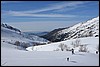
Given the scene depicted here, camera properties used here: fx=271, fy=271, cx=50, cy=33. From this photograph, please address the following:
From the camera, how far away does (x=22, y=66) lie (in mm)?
12062

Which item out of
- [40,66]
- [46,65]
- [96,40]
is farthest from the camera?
[96,40]

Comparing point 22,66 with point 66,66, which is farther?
→ point 66,66

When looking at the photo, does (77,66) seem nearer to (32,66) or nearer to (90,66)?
(90,66)

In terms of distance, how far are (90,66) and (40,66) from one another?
9.01 feet

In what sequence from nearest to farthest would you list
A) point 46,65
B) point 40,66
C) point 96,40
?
point 40,66 < point 46,65 < point 96,40

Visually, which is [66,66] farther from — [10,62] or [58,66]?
[10,62]

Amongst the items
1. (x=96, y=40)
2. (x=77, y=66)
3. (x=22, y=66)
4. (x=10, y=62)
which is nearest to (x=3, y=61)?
(x=10, y=62)

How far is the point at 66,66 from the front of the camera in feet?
43.0

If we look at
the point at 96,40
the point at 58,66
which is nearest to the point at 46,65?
the point at 58,66

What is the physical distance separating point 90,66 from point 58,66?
1.72 meters

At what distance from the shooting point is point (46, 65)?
12812 millimetres

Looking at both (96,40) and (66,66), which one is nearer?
(66,66)

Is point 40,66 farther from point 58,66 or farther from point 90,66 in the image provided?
point 90,66

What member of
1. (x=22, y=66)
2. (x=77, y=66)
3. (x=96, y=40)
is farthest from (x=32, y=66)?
(x=96, y=40)
